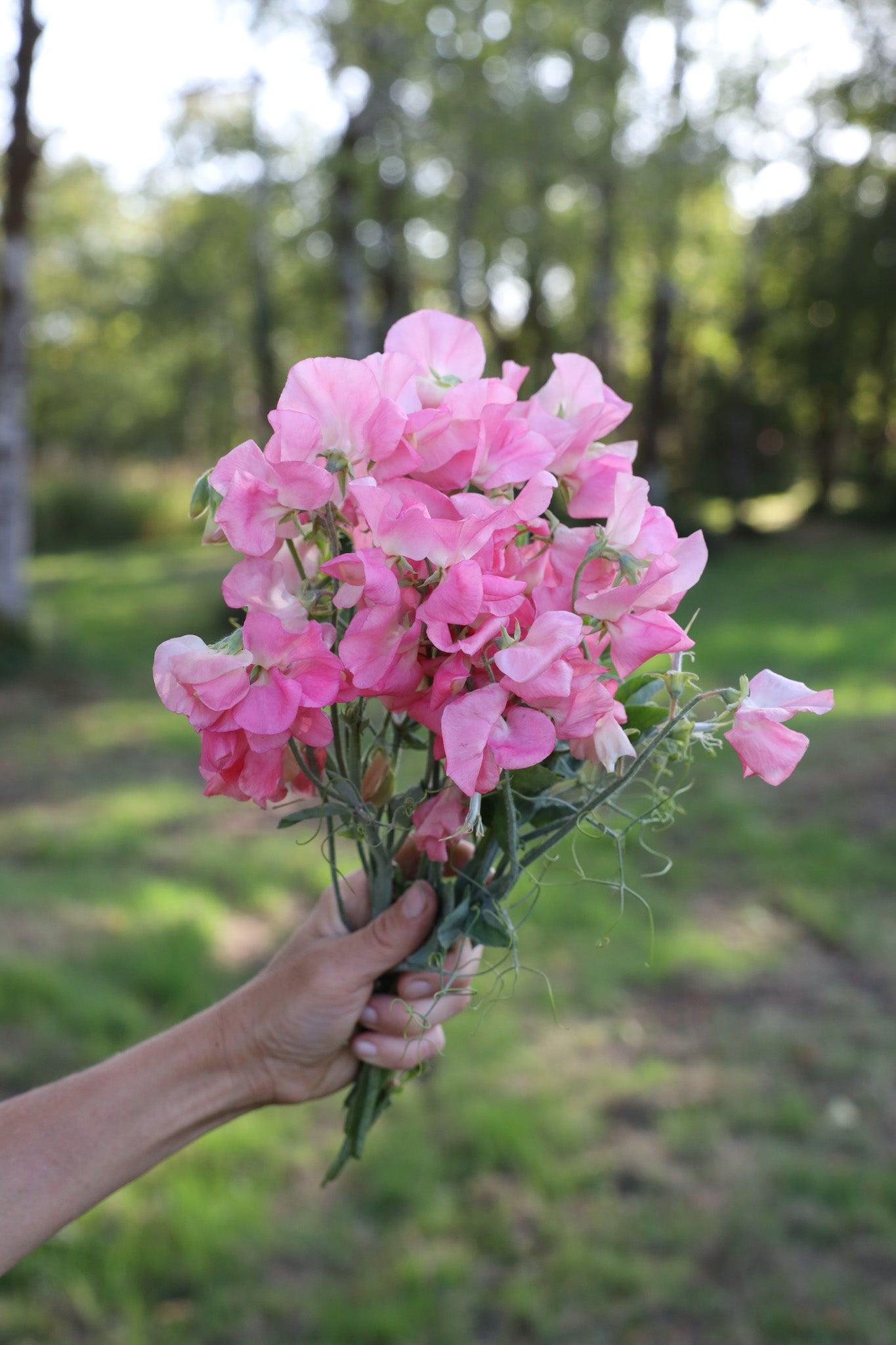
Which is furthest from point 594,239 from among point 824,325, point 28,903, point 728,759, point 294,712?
point 294,712

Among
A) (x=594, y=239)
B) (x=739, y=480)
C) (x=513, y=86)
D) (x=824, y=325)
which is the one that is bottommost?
(x=739, y=480)

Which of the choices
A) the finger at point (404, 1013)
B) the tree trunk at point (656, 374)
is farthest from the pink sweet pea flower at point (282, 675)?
the tree trunk at point (656, 374)

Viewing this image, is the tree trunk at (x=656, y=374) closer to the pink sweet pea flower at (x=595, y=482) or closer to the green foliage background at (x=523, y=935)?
the green foliage background at (x=523, y=935)

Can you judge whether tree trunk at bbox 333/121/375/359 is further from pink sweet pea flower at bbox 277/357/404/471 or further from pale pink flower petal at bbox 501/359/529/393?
pink sweet pea flower at bbox 277/357/404/471

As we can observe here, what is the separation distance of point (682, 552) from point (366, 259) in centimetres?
1504

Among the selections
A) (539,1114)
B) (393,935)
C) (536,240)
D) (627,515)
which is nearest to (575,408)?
(627,515)

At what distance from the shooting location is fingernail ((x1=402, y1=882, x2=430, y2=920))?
1.31 meters

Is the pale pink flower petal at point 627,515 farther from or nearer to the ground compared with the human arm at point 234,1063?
farther from the ground

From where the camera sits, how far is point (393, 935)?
4.37ft

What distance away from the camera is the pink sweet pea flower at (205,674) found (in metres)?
1.00

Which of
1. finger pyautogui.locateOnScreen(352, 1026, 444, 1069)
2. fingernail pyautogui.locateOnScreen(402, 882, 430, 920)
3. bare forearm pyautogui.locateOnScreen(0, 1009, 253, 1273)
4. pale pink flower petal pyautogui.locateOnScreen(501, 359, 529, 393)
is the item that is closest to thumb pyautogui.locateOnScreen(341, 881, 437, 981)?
fingernail pyautogui.locateOnScreen(402, 882, 430, 920)

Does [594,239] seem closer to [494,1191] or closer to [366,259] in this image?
[366,259]

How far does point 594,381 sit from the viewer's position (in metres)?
1.26

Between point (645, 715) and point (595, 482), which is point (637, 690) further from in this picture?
point (595, 482)
